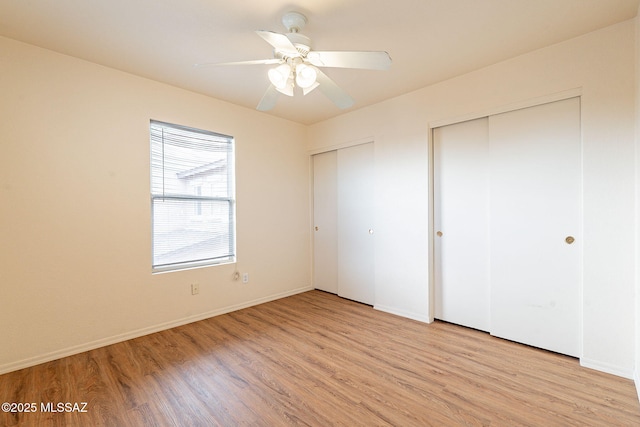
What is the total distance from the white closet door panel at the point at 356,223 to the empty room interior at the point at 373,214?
0.18m

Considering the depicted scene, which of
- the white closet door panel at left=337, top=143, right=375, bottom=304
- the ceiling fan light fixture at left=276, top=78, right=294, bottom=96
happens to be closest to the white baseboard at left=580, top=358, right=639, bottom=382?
the white closet door panel at left=337, top=143, right=375, bottom=304

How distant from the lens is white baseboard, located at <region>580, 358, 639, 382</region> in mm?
2027

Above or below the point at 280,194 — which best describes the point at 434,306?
below

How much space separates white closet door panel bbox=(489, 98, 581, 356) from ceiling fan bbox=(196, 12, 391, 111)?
1.61m

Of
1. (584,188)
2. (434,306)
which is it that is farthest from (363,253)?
(584,188)

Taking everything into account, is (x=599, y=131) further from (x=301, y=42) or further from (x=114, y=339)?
(x=114, y=339)

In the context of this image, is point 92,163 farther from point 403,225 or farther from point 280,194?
point 403,225

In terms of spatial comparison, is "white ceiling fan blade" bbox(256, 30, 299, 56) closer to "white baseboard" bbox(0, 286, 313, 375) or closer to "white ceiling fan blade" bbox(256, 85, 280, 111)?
"white ceiling fan blade" bbox(256, 85, 280, 111)

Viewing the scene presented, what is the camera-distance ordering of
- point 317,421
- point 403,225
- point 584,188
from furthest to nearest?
1. point 403,225
2. point 584,188
3. point 317,421

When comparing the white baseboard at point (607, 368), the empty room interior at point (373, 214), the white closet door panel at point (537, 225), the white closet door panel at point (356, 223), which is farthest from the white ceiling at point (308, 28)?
the white baseboard at point (607, 368)

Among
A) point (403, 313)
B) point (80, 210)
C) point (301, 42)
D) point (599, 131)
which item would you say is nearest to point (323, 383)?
point (403, 313)

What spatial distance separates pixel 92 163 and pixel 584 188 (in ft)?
13.3

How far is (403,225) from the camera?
10.7 ft

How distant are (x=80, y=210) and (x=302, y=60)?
2.27m
